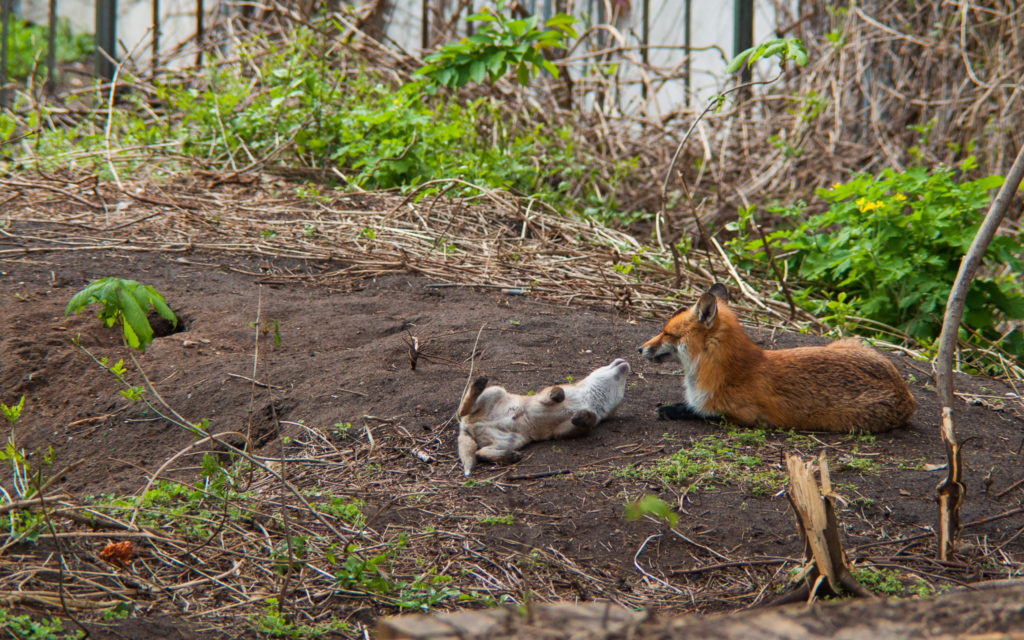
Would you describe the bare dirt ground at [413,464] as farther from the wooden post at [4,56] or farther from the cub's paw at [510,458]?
the wooden post at [4,56]

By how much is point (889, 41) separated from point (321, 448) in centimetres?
897

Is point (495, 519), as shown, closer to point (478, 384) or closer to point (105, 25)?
point (478, 384)

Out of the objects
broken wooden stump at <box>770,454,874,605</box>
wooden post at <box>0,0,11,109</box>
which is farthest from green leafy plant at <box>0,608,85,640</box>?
wooden post at <box>0,0,11,109</box>

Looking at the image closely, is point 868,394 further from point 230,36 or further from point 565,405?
point 230,36

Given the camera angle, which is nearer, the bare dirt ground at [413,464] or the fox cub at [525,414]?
the bare dirt ground at [413,464]

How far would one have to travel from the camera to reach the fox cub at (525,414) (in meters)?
3.88

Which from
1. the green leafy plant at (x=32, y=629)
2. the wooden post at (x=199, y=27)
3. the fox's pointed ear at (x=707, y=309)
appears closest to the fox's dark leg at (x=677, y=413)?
the fox's pointed ear at (x=707, y=309)

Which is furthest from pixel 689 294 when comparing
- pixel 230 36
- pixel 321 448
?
pixel 230 36

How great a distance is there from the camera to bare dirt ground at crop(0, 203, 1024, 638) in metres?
2.84

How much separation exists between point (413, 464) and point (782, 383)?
1.96 meters

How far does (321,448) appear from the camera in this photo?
396cm

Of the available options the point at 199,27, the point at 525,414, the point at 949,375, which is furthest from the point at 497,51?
the point at 199,27

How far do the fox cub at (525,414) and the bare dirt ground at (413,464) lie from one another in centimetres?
8

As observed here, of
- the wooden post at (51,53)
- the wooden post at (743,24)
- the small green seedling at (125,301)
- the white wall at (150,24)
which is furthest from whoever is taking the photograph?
the white wall at (150,24)
